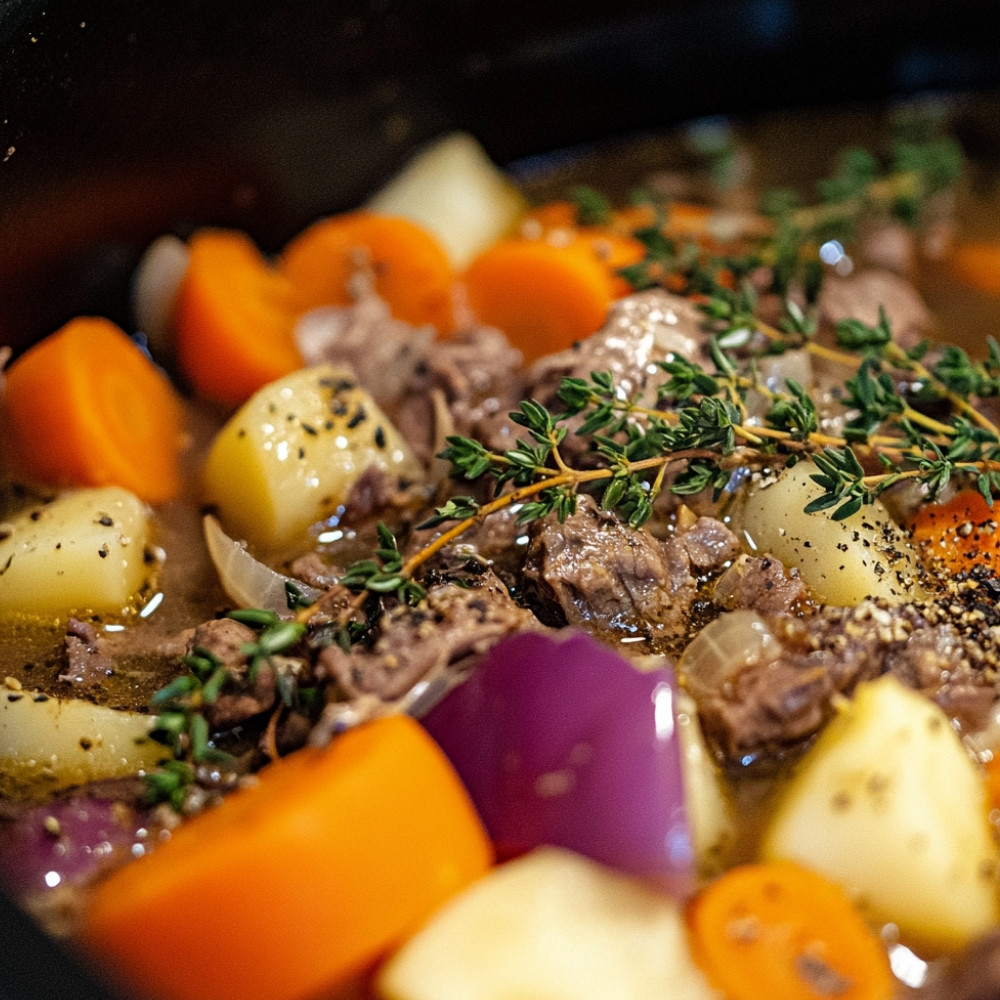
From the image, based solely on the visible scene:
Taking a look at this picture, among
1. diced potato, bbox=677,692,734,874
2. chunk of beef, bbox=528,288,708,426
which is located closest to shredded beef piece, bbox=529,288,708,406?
chunk of beef, bbox=528,288,708,426

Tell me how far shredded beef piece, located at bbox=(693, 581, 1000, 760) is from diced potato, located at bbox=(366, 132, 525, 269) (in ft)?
6.46

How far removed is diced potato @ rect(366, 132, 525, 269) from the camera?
3.61 meters

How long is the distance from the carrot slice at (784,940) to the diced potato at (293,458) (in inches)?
51.4

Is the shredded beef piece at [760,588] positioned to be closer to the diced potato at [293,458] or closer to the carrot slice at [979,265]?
the diced potato at [293,458]

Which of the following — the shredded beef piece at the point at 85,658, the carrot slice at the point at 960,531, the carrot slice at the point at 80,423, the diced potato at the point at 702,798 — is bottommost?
the carrot slice at the point at 960,531

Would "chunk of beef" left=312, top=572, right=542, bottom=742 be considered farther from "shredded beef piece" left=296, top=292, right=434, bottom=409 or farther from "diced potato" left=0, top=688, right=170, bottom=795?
"shredded beef piece" left=296, top=292, right=434, bottom=409

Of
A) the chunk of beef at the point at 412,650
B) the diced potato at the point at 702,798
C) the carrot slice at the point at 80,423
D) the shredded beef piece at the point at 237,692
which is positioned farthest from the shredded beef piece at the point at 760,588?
the carrot slice at the point at 80,423

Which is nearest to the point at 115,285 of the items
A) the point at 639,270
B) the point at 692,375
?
the point at 639,270

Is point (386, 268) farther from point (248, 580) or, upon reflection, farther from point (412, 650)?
point (412, 650)

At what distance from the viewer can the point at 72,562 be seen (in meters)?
2.38

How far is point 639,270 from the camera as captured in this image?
3.10 meters

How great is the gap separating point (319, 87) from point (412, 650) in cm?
218

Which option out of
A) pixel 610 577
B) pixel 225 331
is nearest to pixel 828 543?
pixel 610 577

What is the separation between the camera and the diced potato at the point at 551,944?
162cm
